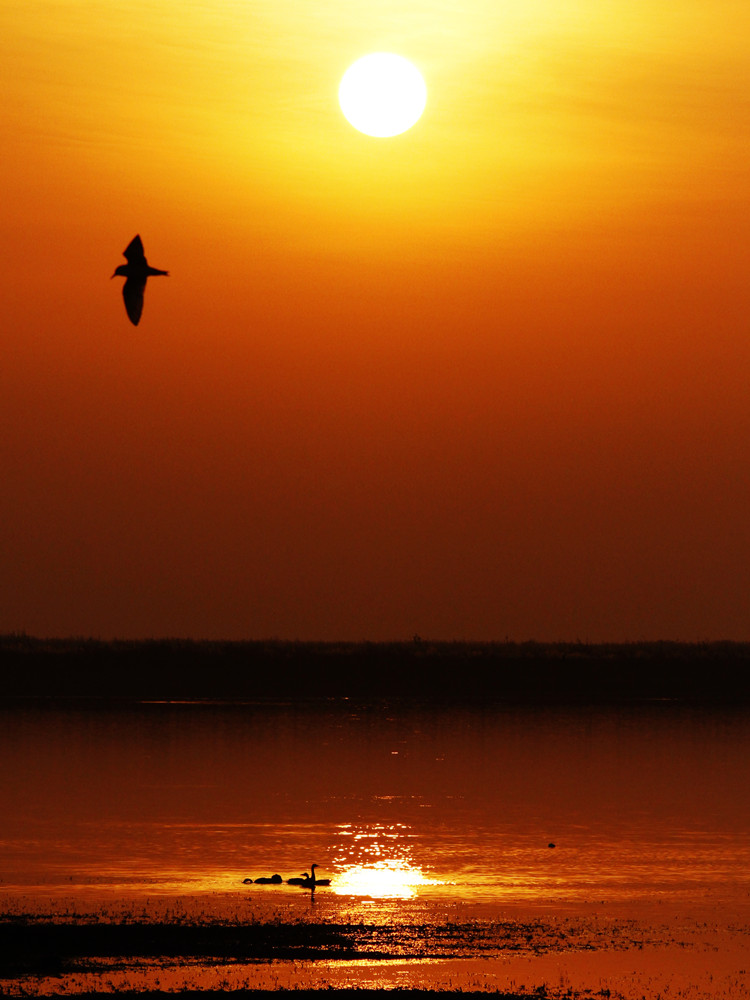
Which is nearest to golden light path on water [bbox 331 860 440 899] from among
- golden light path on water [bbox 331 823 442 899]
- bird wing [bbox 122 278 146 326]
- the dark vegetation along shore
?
golden light path on water [bbox 331 823 442 899]

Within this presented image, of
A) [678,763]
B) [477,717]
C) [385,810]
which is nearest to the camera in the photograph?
[385,810]

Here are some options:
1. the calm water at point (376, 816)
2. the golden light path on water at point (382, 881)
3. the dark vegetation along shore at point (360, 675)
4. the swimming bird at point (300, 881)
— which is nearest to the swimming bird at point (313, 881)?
the swimming bird at point (300, 881)

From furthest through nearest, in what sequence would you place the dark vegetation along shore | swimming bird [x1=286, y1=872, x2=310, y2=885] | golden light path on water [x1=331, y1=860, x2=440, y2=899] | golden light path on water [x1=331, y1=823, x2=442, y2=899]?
the dark vegetation along shore < golden light path on water [x1=331, y1=823, x2=442, y2=899] < swimming bird [x1=286, y1=872, x2=310, y2=885] < golden light path on water [x1=331, y1=860, x2=440, y2=899]

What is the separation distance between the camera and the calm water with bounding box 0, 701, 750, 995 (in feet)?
83.1

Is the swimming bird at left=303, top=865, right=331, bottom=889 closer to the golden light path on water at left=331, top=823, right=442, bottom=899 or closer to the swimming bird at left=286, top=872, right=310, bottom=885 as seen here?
the swimming bird at left=286, top=872, right=310, bottom=885

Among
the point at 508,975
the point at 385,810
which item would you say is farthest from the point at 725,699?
the point at 508,975

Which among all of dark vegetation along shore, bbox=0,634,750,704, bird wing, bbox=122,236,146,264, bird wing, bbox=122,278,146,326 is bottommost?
bird wing, bbox=122,278,146,326

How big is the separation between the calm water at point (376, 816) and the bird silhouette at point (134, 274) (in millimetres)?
7885

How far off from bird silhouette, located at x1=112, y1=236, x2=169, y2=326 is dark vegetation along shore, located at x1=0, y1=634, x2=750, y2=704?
56156 mm

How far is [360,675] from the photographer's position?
90.4 m

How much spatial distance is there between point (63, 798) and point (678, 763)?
58.0 feet

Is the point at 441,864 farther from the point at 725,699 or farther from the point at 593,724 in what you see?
the point at 725,699

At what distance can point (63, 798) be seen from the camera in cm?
3759

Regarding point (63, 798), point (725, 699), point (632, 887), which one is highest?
point (725, 699)
